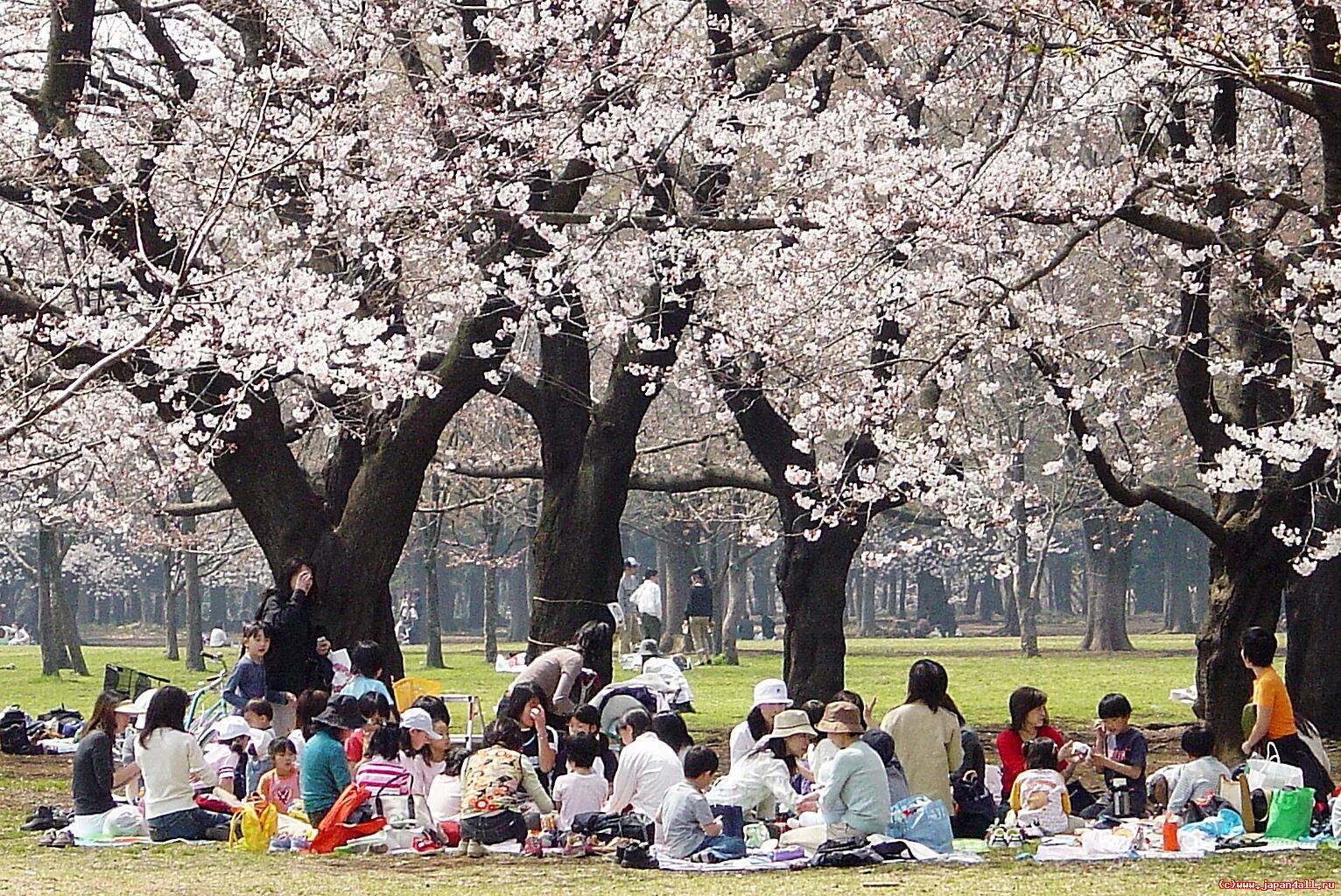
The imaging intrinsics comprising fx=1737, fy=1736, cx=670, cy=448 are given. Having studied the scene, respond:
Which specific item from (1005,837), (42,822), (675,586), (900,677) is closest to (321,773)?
(42,822)

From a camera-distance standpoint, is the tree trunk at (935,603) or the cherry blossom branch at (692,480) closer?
the cherry blossom branch at (692,480)

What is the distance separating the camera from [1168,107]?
11.7 meters

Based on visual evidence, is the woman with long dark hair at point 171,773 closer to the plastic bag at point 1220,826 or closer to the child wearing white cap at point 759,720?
the child wearing white cap at point 759,720

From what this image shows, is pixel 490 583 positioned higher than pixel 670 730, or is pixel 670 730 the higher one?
pixel 490 583

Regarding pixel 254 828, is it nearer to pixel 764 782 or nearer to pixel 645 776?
pixel 645 776

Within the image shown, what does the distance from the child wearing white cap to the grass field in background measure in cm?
717

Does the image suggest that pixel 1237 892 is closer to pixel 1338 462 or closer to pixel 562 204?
pixel 1338 462

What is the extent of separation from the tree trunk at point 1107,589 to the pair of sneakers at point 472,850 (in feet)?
97.2

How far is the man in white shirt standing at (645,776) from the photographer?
9969 mm

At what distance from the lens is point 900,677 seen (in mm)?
28453

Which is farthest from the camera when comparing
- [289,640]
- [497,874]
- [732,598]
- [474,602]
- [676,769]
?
[474,602]

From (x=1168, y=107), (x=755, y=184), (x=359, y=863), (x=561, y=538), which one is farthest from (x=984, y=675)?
(x=359, y=863)

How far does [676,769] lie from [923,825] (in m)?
1.45

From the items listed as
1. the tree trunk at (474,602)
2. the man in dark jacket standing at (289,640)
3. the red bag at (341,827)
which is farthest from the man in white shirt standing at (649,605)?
the tree trunk at (474,602)
